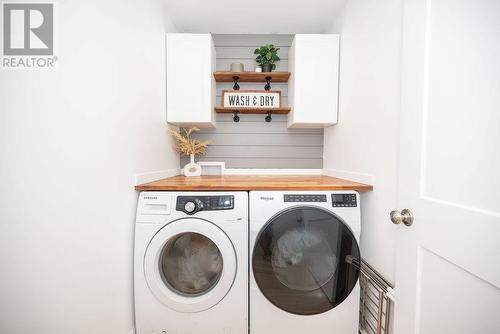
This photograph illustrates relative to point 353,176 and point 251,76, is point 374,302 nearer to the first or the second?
point 353,176

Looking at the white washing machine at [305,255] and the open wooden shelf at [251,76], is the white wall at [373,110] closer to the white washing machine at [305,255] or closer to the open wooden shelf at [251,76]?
the white washing machine at [305,255]

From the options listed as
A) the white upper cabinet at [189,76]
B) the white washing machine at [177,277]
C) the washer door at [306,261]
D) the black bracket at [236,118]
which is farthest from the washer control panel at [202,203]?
the black bracket at [236,118]

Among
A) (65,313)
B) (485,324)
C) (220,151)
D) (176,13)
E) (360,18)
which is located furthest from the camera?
(220,151)

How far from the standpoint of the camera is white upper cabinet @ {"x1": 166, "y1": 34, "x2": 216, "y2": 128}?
5.66ft

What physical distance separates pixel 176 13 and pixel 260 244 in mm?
1970

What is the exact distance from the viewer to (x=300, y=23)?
1863 mm

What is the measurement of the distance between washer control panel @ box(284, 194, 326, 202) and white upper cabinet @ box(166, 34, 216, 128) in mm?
978

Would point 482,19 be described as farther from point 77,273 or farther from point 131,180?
point 77,273

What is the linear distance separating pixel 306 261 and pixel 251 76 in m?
1.59

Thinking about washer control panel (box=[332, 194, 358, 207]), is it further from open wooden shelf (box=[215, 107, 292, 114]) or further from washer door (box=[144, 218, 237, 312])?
open wooden shelf (box=[215, 107, 292, 114])

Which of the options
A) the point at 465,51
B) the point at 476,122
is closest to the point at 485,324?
the point at 476,122

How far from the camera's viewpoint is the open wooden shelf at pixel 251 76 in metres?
1.86

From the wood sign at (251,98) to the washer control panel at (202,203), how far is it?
1.02 meters

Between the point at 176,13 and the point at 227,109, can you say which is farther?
the point at 227,109
